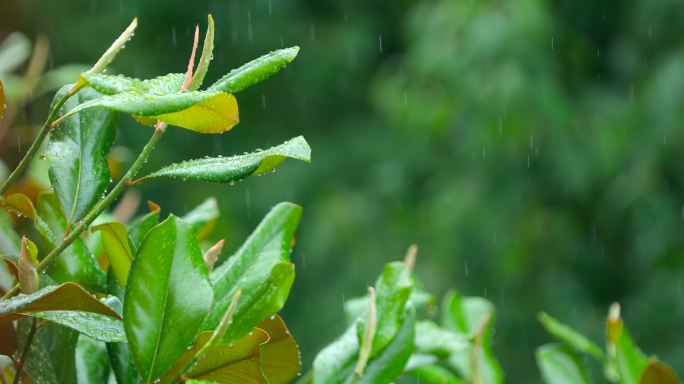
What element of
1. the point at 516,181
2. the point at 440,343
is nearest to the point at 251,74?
the point at 440,343

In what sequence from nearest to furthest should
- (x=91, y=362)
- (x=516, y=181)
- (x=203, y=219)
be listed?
1. (x=91, y=362)
2. (x=203, y=219)
3. (x=516, y=181)

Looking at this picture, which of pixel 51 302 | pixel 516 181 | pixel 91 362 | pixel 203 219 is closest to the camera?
pixel 51 302

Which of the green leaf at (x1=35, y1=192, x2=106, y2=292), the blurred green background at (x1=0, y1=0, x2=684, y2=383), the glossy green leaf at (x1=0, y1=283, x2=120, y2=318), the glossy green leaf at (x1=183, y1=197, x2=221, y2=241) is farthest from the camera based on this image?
the blurred green background at (x1=0, y1=0, x2=684, y2=383)

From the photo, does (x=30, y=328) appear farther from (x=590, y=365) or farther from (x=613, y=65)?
(x=613, y=65)

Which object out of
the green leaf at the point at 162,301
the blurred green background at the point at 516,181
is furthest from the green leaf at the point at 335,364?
the blurred green background at the point at 516,181

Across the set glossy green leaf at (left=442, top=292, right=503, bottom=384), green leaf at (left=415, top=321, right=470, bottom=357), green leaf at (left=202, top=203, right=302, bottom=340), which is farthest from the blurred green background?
green leaf at (left=202, top=203, right=302, bottom=340)

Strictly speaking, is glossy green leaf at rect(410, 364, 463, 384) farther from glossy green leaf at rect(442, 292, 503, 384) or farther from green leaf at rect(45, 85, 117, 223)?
green leaf at rect(45, 85, 117, 223)

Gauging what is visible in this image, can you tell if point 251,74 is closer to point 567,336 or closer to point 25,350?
point 25,350
